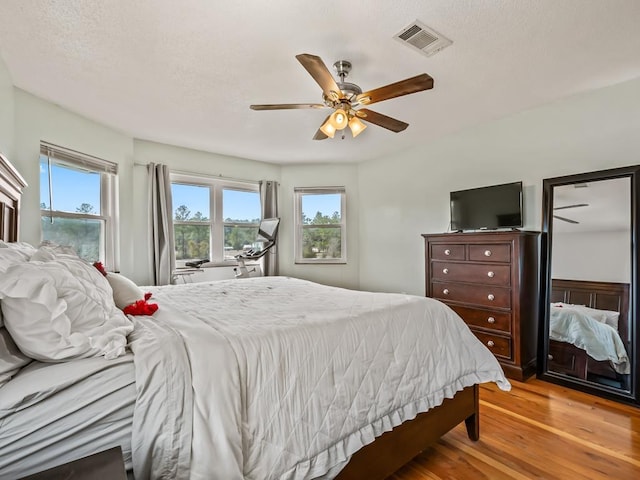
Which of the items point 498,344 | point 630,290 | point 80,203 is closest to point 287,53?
point 80,203

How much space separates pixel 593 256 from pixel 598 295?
1.03 ft

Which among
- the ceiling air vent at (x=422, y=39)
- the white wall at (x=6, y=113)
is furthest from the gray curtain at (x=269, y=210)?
the ceiling air vent at (x=422, y=39)

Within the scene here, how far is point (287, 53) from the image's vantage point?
2.08m

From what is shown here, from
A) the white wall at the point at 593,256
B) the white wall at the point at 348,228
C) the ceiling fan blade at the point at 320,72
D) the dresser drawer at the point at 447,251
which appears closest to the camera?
the ceiling fan blade at the point at 320,72

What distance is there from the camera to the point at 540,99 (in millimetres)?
2816

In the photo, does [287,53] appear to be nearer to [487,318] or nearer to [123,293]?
[123,293]

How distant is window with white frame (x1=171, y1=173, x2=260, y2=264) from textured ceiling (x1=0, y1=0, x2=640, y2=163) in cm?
121

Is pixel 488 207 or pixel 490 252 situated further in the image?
pixel 488 207

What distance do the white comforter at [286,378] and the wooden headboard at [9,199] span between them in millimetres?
1022

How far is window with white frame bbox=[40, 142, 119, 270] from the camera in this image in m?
2.89

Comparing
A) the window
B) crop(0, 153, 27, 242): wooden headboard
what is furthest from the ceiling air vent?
the window

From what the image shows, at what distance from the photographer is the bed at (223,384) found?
863 millimetres

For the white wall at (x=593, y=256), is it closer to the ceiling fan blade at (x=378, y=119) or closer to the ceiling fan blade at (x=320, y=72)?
the ceiling fan blade at (x=378, y=119)

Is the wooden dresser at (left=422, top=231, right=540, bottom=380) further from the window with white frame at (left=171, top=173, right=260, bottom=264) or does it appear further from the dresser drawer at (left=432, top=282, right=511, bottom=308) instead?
the window with white frame at (left=171, top=173, right=260, bottom=264)
